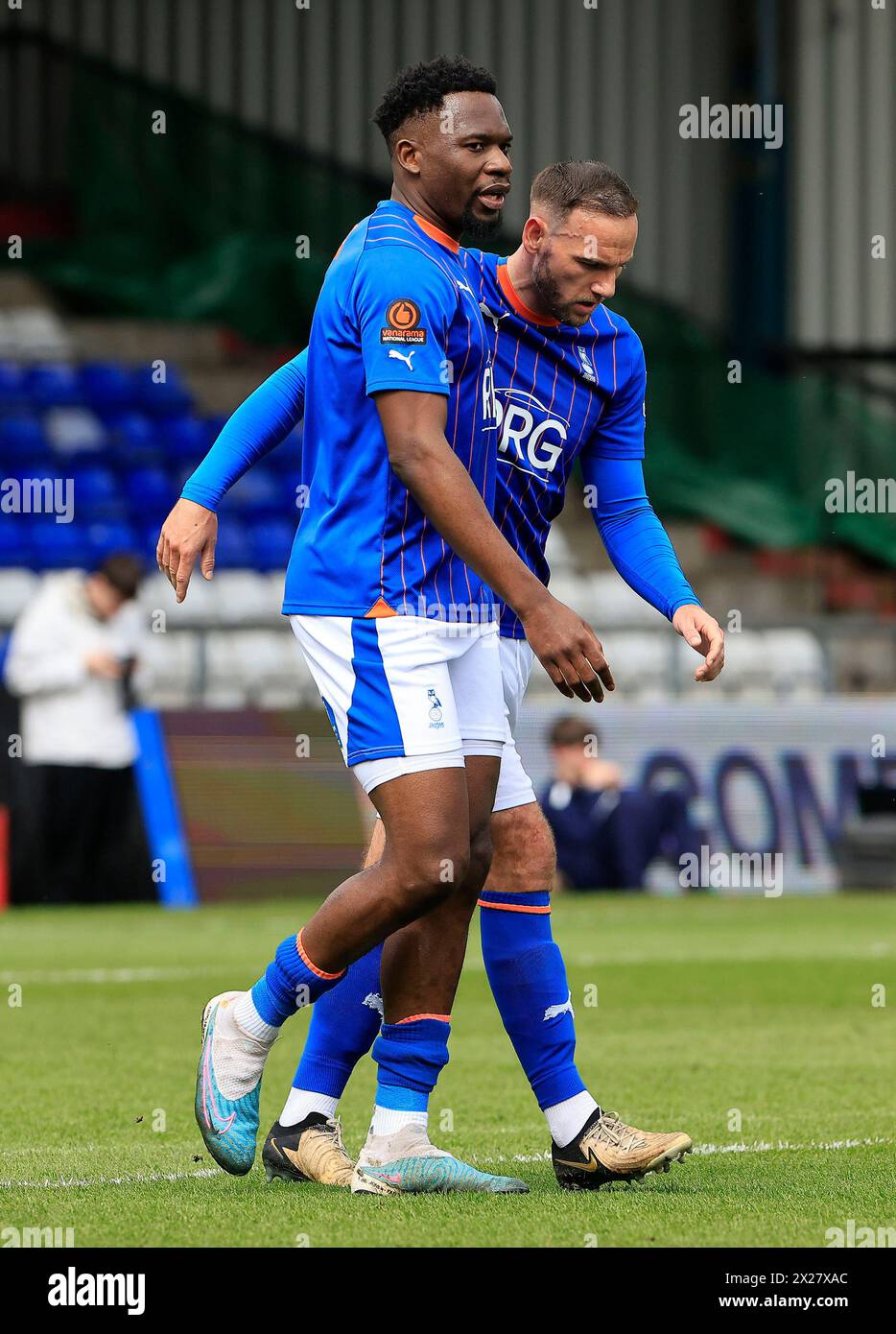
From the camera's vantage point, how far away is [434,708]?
399cm

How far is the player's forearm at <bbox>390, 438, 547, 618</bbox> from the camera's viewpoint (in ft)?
12.7

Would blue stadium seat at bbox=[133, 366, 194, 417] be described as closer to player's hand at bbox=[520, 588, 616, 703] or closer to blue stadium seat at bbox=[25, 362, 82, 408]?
blue stadium seat at bbox=[25, 362, 82, 408]

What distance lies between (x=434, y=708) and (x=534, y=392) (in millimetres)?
777

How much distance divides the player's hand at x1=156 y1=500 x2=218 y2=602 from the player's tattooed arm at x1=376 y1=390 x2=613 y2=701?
49cm

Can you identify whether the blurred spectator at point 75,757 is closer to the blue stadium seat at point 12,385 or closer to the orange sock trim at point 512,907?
the blue stadium seat at point 12,385

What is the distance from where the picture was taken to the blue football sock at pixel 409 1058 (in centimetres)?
423

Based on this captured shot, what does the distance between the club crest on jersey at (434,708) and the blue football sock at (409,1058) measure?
0.64 meters

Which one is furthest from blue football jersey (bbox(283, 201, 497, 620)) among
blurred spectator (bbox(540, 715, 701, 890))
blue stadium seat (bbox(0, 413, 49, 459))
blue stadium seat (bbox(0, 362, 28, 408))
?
blue stadium seat (bbox(0, 362, 28, 408))

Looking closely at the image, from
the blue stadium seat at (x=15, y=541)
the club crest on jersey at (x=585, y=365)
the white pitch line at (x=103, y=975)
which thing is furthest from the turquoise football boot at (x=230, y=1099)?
the blue stadium seat at (x=15, y=541)

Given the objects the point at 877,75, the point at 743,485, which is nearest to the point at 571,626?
the point at 743,485

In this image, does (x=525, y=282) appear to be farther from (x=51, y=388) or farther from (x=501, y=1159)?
(x=51, y=388)

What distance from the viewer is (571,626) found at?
3816 mm
